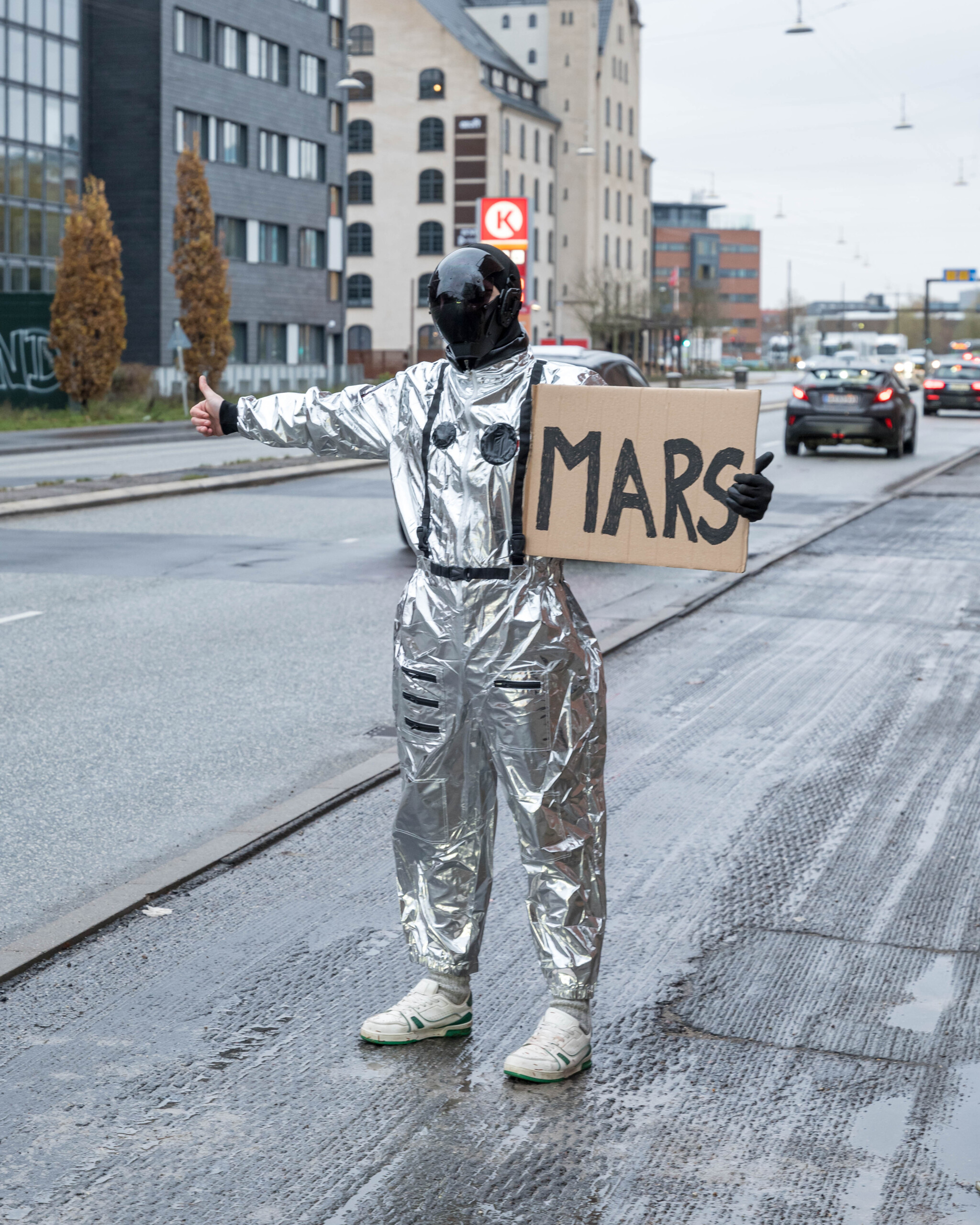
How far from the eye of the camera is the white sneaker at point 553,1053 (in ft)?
11.9

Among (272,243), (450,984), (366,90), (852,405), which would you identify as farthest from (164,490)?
(366,90)

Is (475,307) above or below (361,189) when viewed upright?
below

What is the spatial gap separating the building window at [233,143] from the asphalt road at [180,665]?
42.7 meters

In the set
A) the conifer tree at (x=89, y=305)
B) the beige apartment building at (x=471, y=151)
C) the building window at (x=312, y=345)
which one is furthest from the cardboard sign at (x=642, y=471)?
the beige apartment building at (x=471, y=151)

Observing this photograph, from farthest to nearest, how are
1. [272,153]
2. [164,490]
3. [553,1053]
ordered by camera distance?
[272,153] < [164,490] < [553,1053]

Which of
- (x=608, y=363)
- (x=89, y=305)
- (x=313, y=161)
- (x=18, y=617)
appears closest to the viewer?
(x=18, y=617)

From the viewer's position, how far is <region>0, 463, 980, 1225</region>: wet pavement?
3.14 metres

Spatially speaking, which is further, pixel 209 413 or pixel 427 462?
pixel 209 413

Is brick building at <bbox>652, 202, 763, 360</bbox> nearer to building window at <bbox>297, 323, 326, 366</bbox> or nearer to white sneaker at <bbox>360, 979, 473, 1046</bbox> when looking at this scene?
building window at <bbox>297, 323, 326, 366</bbox>

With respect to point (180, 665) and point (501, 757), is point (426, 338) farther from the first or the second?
point (501, 757)

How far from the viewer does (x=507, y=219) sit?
20938 mm

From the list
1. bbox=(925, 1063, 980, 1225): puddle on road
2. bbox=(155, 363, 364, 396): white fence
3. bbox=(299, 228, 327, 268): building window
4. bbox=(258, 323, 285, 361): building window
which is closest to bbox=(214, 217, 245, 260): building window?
bbox=(258, 323, 285, 361): building window

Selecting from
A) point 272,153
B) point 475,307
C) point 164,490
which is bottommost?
point 164,490

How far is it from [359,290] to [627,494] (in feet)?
279
